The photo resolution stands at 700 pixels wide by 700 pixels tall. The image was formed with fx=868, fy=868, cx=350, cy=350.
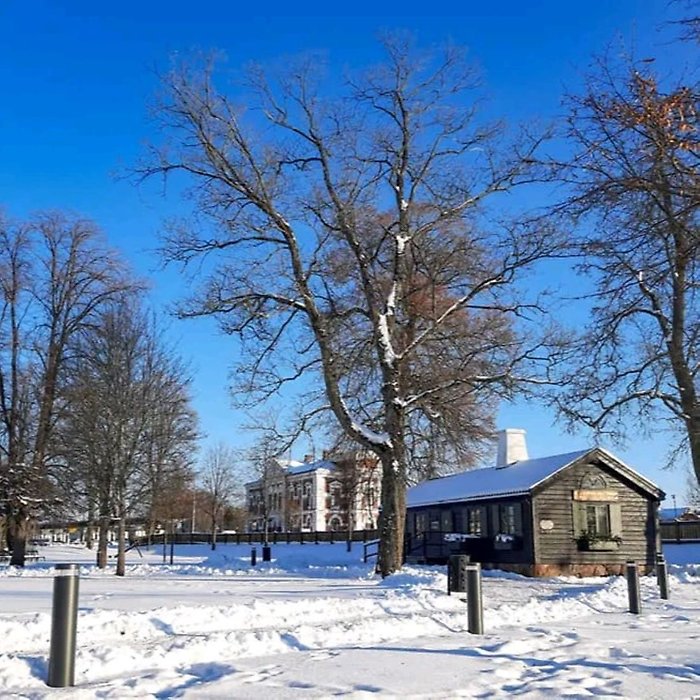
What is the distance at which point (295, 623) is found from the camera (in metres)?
12.0

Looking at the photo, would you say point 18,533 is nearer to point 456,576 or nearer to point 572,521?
Answer: point 572,521

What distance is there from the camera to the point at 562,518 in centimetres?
3094

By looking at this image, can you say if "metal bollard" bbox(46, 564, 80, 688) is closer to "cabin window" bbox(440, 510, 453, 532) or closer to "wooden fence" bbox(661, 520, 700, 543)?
"cabin window" bbox(440, 510, 453, 532)

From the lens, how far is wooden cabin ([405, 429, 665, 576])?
100 ft

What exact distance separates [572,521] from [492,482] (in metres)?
4.12

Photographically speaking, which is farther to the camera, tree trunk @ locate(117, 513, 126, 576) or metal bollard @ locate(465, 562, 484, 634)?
tree trunk @ locate(117, 513, 126, 576)

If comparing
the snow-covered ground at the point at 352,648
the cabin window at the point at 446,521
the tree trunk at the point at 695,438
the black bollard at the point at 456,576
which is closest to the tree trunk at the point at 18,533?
the cabin window at the point at 446,521

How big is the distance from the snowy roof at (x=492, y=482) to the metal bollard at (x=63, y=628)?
2426 centimetres

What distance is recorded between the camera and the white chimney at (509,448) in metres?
36.9

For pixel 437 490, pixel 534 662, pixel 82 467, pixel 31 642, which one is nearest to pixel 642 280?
pixel 534 662

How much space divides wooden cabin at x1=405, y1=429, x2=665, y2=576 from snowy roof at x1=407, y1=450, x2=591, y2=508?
69 millimetres

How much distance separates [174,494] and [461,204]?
1681cm

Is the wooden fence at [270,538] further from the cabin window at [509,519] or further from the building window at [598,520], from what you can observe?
the building window at [598,520]

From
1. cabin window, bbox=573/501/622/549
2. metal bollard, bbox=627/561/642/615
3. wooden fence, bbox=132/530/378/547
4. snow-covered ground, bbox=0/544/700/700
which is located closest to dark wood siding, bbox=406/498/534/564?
cabin window, bbox=573/501/622/549
